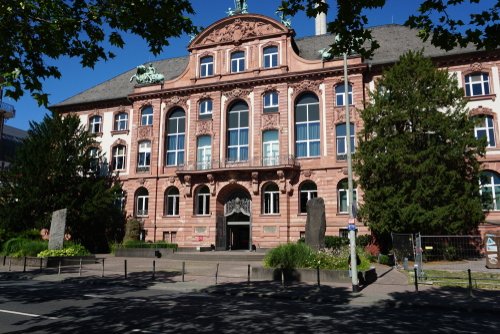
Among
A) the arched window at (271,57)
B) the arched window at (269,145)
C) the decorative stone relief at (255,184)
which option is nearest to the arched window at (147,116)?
the arched window at (269,145)

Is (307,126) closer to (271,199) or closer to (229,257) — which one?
(271,199)

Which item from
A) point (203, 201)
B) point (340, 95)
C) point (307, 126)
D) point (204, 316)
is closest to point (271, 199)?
point (203, 201)

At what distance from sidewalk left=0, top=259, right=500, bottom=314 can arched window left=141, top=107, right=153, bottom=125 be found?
69.5ft

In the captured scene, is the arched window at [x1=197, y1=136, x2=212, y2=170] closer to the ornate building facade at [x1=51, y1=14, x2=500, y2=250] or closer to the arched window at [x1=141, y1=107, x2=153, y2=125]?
the ornate building facade at [x1=51, y1=14, x2=500, y2=250]

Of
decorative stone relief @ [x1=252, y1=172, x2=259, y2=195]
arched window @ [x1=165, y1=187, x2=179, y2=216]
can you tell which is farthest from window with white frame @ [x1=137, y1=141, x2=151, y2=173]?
decorative stone relief @ [x1=252, y1=172, x2=259, y2=195]

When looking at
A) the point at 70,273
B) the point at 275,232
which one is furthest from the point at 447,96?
the point at 70,273

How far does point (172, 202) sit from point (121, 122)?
10177 mm

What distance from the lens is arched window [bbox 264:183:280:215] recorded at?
1254 inches

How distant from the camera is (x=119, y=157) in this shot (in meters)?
38.1

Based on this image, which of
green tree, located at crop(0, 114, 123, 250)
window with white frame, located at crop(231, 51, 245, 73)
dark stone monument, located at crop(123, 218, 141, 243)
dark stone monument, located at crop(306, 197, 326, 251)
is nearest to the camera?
dark stone monument, located at crop(306, 197, 326, 251)

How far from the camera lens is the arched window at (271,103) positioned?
33531 mm

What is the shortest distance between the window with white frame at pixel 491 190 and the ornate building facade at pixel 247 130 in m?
0.22

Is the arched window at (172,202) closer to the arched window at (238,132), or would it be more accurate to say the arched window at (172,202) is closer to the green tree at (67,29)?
the arched window at (238,132)

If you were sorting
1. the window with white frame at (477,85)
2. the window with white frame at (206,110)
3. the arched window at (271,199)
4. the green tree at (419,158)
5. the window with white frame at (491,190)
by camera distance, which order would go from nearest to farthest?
the green tree at (419,158) < the window with white frame at (491,190) < the window with white frame at (477,85) < the arched window at (271,199) < the window with white frame at (206,110)
